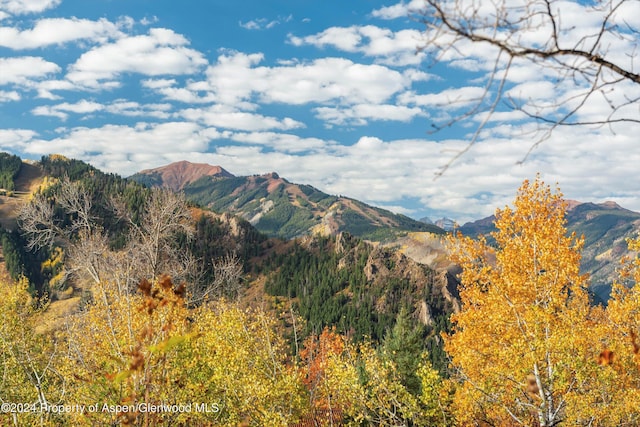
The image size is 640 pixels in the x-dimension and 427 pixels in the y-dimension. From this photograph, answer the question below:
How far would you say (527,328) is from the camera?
13891 mm

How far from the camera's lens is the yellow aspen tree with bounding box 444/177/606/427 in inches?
548

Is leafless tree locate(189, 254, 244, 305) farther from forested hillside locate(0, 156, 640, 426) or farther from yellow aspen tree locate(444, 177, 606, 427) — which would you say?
yellow aspen tree locate(444, 177, 606, 427)

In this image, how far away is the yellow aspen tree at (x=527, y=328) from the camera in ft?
45.6

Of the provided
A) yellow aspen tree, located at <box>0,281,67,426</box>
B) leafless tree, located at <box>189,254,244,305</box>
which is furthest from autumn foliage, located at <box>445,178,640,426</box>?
leafless tree, located at <box>189,254,244,305</box>

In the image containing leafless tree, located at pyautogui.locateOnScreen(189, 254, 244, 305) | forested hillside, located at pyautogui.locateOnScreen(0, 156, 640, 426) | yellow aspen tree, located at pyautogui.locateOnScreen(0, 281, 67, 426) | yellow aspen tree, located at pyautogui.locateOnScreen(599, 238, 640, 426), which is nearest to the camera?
yellow aspen tree, located at pyautogui.locateOnScreen(0, 281, 67, 426)

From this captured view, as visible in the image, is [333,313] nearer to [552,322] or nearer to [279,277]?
[279,277]

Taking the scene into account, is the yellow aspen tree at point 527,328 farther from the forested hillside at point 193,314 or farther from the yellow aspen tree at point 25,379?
the yellow aspen tree at point 25,379

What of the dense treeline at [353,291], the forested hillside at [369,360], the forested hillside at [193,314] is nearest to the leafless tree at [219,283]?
the forested hillside at [193,314]

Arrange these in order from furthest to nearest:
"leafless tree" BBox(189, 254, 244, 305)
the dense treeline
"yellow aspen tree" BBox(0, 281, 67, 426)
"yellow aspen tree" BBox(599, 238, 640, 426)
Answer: the dense treeline, "leafless tree" BBox(189, 254, 244, 305), "yellow aspen tree" BBox(599, 238, 640, 426), "yellow aspen tree" BBox(0, 281, 67, 426)

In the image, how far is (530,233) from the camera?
73.9ft

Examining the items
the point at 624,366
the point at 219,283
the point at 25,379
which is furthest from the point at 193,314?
the point at 624,366

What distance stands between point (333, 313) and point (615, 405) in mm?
142184

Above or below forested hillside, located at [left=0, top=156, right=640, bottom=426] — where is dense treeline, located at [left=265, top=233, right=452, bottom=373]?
below

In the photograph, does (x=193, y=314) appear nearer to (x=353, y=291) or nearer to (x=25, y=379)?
(x=25, y=379)
